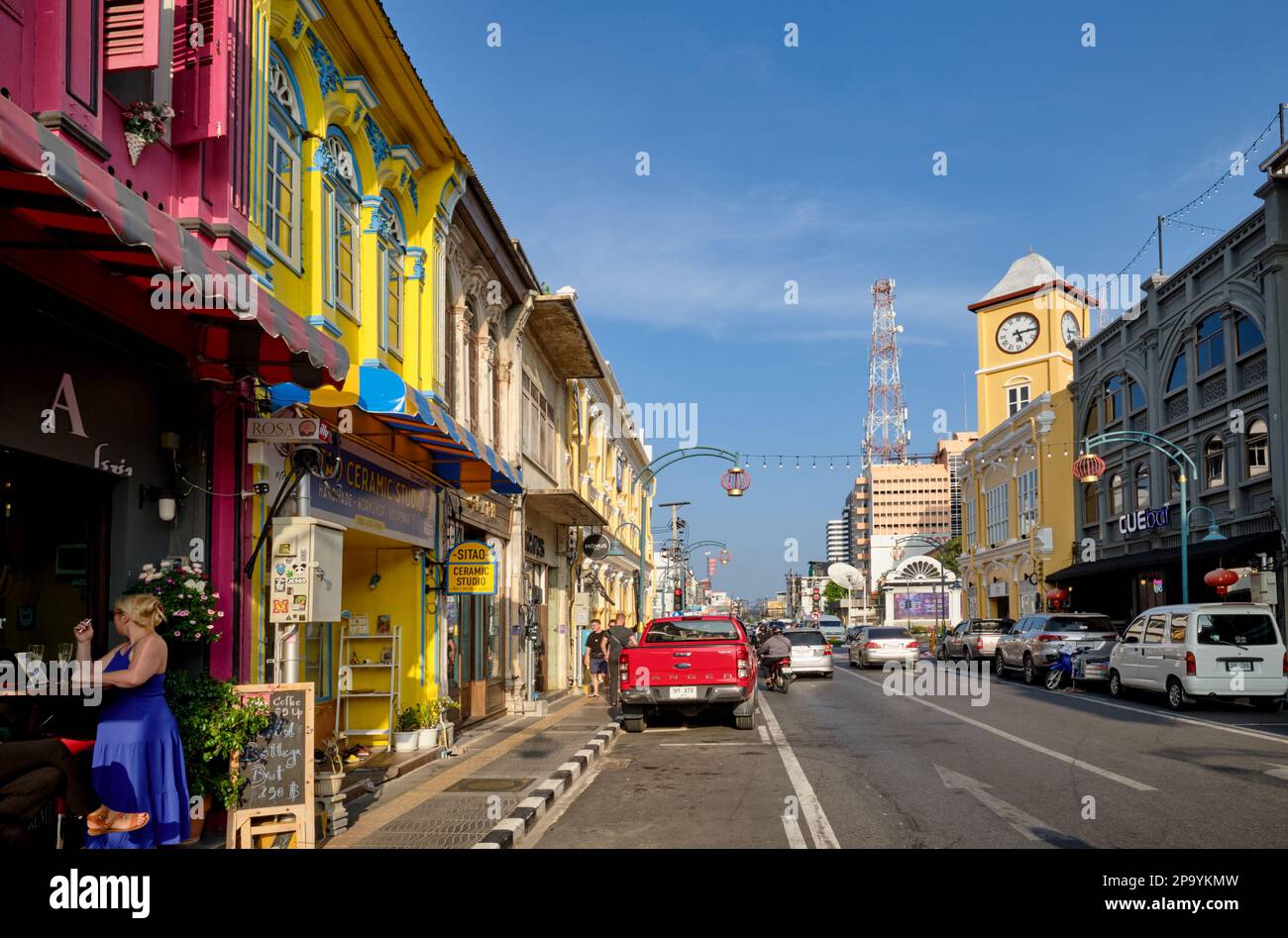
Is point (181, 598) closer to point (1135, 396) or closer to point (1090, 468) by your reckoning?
point (1090, 468)

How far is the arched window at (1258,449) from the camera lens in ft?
93.0

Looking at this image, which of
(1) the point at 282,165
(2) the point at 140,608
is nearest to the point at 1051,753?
(2) the point at 140,608

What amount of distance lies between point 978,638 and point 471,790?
27.8 meters

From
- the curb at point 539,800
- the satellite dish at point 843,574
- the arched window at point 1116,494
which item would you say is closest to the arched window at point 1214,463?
the arched window at point 1116,494

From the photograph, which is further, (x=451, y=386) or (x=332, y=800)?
(x=451, y=386)

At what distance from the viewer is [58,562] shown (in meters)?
7.98

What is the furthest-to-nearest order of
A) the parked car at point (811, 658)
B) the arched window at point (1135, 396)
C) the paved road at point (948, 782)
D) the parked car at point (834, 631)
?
the parked car at point (834, 631) < the arched window at point (1135, 396) < the parked car at point (811, 658) < the paved road at point (948, 782)

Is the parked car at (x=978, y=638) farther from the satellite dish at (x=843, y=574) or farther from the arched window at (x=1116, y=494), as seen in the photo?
the satellite dish at (x=843, y=574)

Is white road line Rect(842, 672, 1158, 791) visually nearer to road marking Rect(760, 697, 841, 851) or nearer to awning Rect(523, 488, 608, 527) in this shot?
road marking Rect(760, 697, 841, 851)

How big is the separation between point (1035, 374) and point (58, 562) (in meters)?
57.0

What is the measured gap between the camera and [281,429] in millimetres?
9297

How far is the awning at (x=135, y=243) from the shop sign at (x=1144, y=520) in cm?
3138
